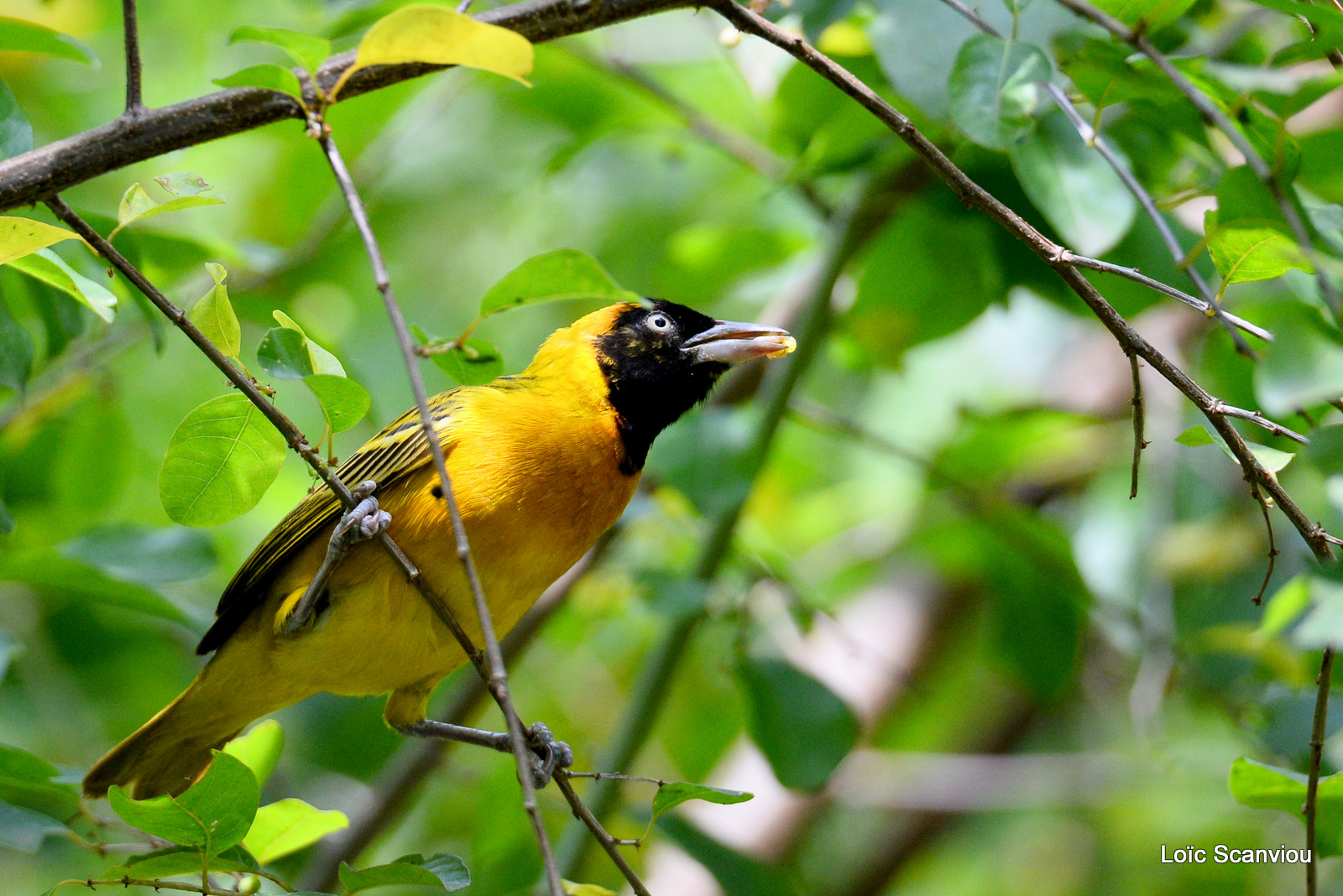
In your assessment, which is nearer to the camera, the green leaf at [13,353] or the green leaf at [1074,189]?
the green leaf at [13,353]

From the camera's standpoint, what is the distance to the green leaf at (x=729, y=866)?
341 cm

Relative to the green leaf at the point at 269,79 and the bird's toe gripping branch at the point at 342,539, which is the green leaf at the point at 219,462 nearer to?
the bird's toe gripping branch at the point at 342,539

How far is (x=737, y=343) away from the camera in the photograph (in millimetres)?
3580

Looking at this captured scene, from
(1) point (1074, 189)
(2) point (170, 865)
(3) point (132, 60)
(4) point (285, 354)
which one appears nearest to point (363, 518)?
(4) point (285, 354)

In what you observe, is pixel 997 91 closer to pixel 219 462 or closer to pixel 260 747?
pixel 219 462

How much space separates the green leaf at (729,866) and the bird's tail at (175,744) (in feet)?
4.38

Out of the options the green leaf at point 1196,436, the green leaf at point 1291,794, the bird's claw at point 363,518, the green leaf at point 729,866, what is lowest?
the green leaf at point 729,866

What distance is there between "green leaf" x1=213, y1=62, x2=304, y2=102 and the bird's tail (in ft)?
6.46

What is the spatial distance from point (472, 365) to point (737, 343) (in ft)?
3.82

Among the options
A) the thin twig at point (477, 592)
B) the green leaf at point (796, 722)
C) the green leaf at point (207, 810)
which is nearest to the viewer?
the thin twig at point (477, 592)

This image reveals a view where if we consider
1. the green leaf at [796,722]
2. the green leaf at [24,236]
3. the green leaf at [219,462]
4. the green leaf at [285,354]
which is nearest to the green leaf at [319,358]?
the green leaf at [285,354]

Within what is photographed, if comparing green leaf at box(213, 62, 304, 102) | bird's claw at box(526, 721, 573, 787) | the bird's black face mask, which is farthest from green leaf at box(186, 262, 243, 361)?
bird's claw at box(526, 721, 573, 787)

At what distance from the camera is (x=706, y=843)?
355cm

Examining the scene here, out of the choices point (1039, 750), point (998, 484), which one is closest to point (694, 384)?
point (998, 484)
